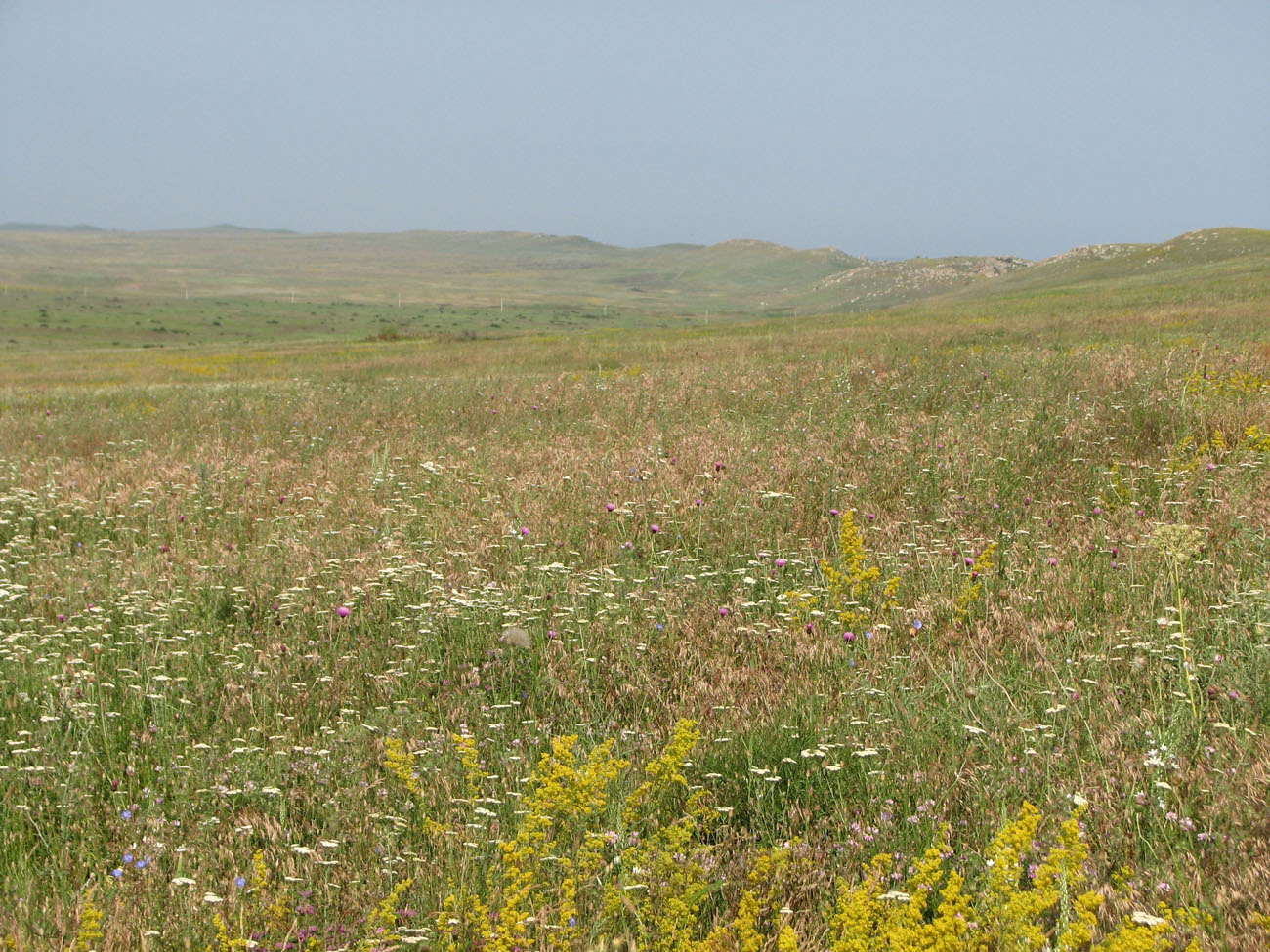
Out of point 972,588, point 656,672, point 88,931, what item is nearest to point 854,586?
point 972,588

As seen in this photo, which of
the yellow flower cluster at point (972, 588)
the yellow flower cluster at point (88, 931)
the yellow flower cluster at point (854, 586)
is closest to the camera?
the yellow flower cluster at point (88, 931)

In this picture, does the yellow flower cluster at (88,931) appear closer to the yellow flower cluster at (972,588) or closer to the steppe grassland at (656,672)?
the steppe grassland at (656,672)

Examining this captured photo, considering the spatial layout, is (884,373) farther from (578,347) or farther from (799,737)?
(578,347)

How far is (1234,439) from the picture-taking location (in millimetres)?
6766

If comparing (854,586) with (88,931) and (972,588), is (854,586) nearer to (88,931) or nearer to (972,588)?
(972,588)

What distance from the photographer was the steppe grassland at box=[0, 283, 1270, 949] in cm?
246

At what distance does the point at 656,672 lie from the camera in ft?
12.9

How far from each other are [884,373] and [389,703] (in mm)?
10321

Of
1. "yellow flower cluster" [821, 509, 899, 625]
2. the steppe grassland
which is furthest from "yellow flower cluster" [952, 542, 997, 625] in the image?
"yellow flower cluster" [821, 509, 899, 625]

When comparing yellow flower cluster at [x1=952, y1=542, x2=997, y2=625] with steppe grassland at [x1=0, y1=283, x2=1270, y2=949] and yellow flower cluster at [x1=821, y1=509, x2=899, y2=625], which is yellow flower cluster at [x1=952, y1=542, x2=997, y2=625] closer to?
steppe grassland at [x1=0, y1=283, x2=1270, y2=949]

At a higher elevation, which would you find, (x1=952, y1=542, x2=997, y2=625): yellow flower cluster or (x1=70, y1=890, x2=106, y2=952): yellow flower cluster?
(x1=952, y1=542, x2=997, y2=625): yellow flower cluster

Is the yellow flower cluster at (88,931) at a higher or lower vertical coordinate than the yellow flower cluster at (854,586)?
lower

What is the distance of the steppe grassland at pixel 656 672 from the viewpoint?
246cm

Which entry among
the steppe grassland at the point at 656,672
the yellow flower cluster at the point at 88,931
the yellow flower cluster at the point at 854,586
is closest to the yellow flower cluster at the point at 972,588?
the steppe grassland at the point at 656,672
